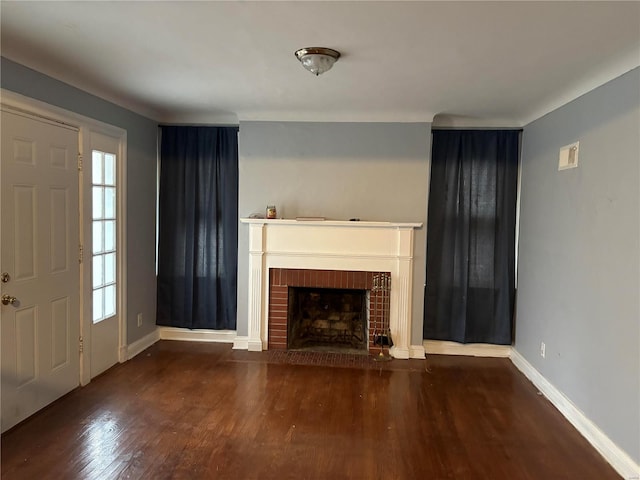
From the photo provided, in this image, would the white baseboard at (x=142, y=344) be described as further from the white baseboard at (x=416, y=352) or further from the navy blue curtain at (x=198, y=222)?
the white baseboard at (x=416, y=352)

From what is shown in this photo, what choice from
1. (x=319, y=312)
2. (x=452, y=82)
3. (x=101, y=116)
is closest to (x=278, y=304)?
(x=319, y=312)

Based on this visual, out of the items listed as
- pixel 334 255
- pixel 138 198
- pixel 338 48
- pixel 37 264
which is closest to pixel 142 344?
pixel 138 198

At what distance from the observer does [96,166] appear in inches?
141

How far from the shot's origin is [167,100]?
3922mm

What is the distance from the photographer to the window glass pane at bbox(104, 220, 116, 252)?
3.76m

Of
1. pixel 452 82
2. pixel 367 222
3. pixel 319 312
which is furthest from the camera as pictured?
pixel 319 312

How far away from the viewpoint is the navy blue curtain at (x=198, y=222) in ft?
15.1

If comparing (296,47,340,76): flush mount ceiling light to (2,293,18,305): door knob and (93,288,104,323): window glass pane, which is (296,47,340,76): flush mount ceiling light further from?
(93,288,104,323): window glass pane

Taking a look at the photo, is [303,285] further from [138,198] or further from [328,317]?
[138,198]

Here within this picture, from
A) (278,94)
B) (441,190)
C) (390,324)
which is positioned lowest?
(390,324)

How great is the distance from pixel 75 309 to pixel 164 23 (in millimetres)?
2249

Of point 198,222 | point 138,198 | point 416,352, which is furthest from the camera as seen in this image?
point 198,222

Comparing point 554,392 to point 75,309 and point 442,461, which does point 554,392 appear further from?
point 75,309

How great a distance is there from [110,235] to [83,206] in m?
0.48
